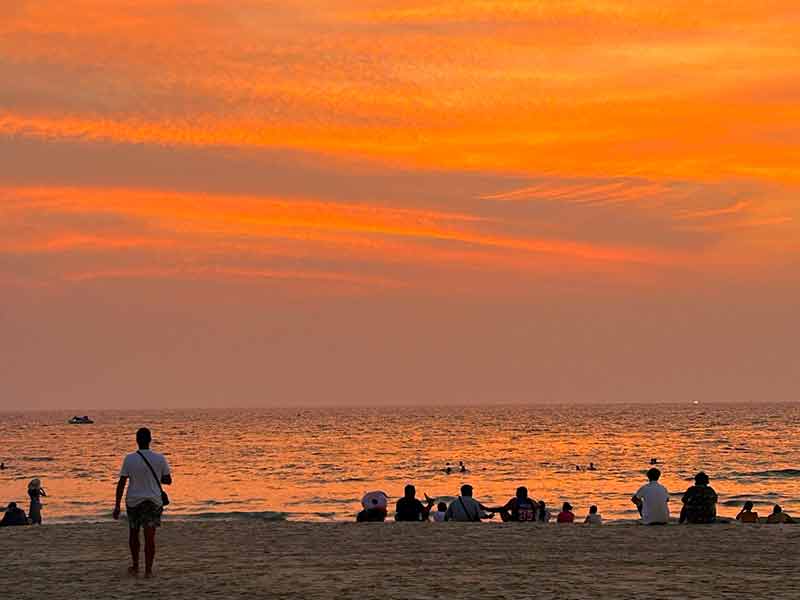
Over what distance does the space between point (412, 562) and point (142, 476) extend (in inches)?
181

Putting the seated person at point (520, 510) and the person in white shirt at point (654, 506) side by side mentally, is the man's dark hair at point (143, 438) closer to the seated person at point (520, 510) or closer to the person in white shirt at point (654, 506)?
the person in white shirt at point (654, 506)

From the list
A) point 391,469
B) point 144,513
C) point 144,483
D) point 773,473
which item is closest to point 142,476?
point 144,483

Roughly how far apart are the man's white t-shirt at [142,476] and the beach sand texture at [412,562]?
1176mm

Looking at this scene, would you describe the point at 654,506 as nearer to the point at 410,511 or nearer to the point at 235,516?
the point at 410,511

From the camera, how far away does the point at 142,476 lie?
17203 millimetres

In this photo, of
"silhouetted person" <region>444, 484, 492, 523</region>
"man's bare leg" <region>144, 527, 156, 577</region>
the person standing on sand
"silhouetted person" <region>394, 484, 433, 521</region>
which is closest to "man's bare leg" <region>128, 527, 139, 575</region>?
"man's bare leg" <region>144, 527, 156, 577</region>

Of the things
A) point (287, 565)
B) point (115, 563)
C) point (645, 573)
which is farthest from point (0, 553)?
point (645, 573)

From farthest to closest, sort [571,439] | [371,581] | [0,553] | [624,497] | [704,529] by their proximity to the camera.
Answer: [571,439], [624,497], [704,529], [0,553], [371,581]

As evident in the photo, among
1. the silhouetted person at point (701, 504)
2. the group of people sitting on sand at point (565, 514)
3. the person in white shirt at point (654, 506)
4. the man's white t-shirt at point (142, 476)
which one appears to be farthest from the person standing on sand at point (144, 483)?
the silhouetted person at point (701, 504)

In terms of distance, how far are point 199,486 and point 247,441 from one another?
245 feet

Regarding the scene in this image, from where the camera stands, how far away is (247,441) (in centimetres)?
14688

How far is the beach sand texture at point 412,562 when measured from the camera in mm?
16156

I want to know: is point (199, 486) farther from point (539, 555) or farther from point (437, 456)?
point (539, 555)

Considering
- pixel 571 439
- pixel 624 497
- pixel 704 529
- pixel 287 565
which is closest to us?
pixel 287 565
